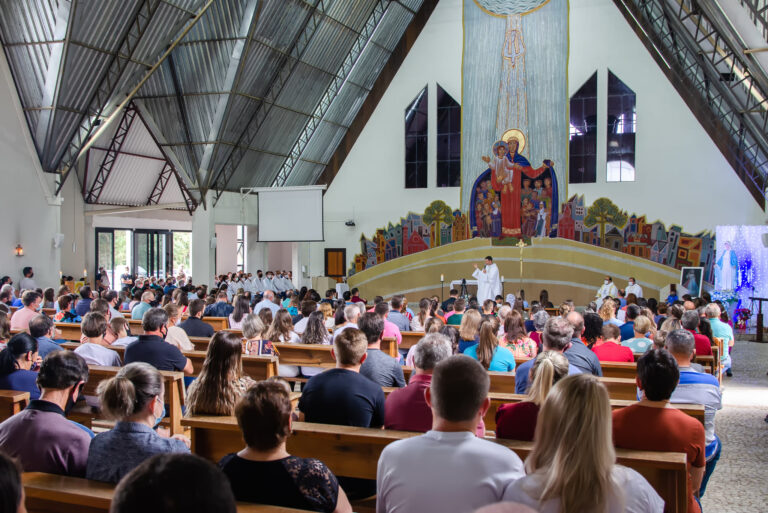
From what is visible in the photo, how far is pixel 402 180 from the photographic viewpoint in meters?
18.1

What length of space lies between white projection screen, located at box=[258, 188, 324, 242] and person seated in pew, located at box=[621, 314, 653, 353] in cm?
1125

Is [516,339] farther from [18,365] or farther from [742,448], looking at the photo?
[18,365]

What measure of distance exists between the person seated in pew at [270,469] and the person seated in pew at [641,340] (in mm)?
4799

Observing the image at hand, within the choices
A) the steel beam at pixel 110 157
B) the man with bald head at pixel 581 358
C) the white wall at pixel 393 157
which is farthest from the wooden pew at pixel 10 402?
the steel beam at pixel 110 157

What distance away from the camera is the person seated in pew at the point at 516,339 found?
5.66m

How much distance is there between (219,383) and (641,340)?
14.3 ft

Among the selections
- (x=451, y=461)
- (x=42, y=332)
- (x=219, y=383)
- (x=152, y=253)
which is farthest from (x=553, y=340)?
(x=152, y=253)

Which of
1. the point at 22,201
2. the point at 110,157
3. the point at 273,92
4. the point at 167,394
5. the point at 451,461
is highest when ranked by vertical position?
the point at 273,92

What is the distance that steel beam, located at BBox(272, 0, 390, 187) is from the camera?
17172 millimetres

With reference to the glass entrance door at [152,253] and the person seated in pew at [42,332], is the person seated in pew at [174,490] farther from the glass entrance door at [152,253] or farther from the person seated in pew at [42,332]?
the glass entrance door at [152,253]

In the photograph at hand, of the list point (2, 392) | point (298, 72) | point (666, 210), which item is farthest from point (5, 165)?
point (666, 210)

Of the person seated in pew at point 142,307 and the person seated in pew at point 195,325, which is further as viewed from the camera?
A: the person seated in pew at point 142,307

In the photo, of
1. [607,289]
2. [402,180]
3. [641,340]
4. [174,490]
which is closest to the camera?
[174,490]

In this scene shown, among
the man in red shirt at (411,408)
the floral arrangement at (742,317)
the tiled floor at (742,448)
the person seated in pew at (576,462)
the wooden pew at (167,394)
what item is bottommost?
the tiled floor at (742,448)
